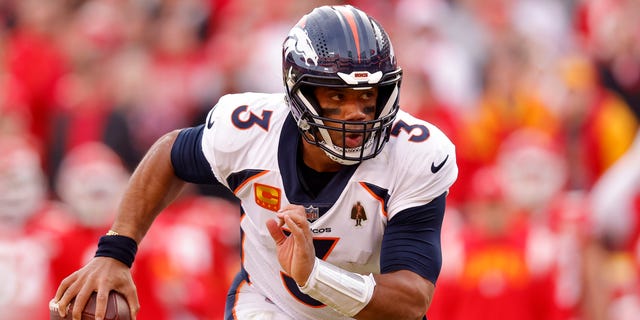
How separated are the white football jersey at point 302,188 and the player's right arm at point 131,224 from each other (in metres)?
0.24

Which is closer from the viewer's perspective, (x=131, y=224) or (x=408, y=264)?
(x=408, y=264)

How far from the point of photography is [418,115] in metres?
9.66

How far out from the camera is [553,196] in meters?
8.93

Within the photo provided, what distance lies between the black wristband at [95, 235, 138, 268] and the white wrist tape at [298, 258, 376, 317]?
2.84 ft

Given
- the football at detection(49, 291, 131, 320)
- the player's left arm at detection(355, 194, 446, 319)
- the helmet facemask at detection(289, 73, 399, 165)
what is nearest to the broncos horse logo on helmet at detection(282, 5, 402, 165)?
the helmet facemask at detection(289, 73, 399, 165)

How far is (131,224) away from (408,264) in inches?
45.3

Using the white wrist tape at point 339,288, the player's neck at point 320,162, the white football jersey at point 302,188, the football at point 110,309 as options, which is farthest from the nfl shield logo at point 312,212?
the football at point 110,309

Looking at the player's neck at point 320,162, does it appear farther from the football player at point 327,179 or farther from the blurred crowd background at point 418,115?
the blurred crowd background at point 418,115

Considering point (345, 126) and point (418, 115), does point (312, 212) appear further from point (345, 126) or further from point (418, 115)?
point (418, 115)

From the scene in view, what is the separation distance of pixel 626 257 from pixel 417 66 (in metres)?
2.49

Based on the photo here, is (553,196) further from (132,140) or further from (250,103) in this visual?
(250,103)

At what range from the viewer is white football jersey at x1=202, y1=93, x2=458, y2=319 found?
4.93 m

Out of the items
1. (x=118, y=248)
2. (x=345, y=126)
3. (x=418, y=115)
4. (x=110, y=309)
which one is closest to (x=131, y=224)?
(x=118, y=248)

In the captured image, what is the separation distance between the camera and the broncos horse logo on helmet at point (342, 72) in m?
4.80
